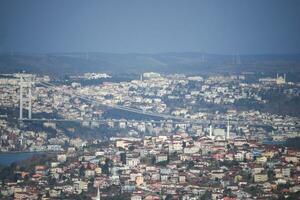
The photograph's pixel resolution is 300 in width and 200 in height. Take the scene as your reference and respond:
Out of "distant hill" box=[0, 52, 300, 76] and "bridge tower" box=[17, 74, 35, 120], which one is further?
"distant hill" box=[0, 52, 300, 76]

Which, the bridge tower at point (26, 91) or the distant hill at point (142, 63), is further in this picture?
the distant hill at point (142, 63)

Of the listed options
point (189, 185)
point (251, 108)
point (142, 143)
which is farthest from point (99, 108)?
point (189, 185)

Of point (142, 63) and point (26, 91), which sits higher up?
point (142, 63)

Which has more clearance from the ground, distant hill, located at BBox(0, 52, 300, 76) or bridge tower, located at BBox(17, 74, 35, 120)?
distant hill, located at BBox(0, 52, 300, 76)

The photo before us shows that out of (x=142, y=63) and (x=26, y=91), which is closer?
(x=26, y=91)

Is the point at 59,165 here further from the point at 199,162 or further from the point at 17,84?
the point at 17,84
